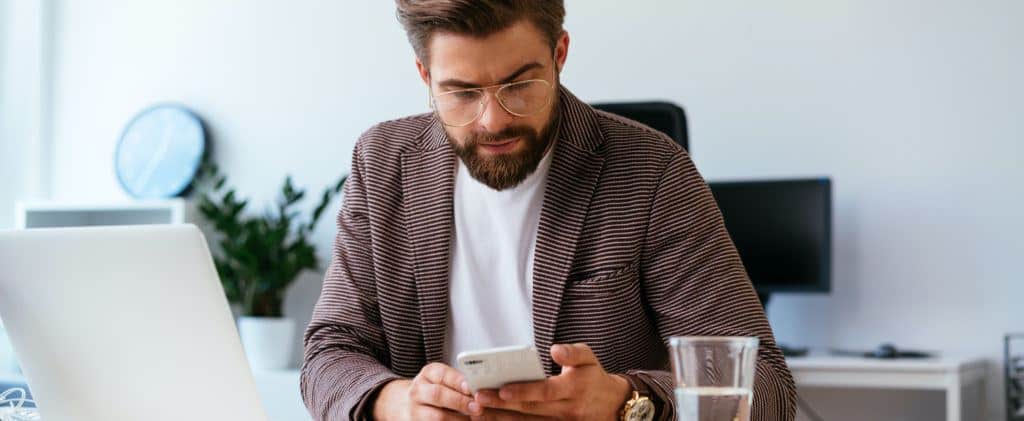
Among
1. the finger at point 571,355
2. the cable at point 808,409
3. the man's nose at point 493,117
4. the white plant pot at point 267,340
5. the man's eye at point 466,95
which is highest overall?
the man's eye at point 466,95

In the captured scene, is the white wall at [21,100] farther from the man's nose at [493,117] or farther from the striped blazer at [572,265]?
the man's nose at [493,117]

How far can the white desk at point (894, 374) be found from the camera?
3047 mm

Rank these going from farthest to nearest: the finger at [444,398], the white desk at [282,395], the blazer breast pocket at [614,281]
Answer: the white desk at [282,395] < the blazer breast pocket at [614,281] < the finger at [444,398]

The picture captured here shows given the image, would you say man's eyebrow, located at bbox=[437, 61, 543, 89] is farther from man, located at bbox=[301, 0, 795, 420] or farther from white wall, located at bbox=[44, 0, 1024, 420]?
white wall, located at bbox=[44, 0, 1024, 420]

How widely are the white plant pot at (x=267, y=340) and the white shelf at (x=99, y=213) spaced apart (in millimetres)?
478

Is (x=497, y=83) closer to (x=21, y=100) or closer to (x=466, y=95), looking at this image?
(x=466, y=95)

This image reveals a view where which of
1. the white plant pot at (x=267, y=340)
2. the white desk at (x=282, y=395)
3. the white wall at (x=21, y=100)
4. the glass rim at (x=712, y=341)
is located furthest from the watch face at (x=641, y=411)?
the white wall at (x=21, y=100)

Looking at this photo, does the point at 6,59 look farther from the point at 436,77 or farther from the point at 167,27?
the point at 436,77

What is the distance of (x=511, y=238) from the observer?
167 cm

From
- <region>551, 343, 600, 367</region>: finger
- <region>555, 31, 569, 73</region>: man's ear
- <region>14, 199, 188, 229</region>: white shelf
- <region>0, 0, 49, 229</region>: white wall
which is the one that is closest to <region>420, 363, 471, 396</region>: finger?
<region>551, 343, 600, 367</region>: finger

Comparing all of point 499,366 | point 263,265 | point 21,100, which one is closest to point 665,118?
point 499,366

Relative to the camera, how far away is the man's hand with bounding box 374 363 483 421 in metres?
1.28

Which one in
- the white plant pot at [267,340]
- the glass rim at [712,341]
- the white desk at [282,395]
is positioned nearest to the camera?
the glass rim at [712,341]

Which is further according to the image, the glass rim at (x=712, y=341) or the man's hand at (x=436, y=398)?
the man's hand at (x=436, y=398)
